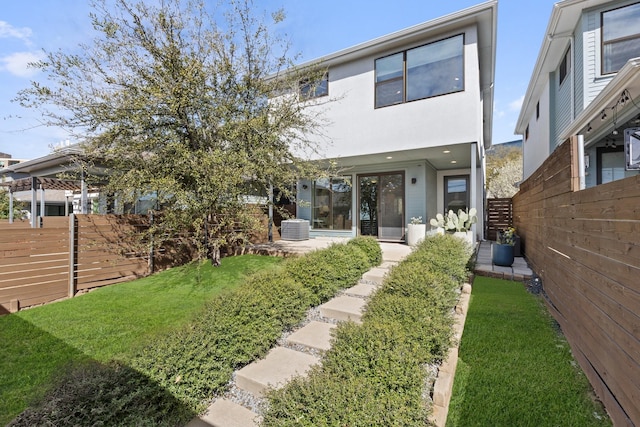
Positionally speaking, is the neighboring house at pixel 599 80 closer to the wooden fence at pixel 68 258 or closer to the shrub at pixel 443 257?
the shrub at pixel 443 257

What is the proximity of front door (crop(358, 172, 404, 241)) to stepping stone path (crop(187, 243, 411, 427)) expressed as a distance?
6308 mm

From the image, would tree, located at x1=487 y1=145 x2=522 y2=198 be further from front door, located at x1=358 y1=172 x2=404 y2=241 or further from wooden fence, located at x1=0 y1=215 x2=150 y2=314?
wooden fence, located at x1=0 y1=215 x2=150 y2=314

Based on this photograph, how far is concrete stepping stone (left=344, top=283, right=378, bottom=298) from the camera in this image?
4585mm

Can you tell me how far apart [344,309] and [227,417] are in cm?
199

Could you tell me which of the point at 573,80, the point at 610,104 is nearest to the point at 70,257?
the point at 610,104

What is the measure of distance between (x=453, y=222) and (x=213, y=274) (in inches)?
239

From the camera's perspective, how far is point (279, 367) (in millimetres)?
2832

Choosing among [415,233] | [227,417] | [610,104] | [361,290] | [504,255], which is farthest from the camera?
[415,233]

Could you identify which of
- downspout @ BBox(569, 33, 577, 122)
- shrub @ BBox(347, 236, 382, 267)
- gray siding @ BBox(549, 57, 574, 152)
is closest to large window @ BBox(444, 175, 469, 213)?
gray siding @ BBox(549, 57, 574, 152)

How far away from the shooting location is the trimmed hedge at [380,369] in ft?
5.79

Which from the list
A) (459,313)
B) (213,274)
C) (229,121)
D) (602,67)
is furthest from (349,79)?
(459,313)

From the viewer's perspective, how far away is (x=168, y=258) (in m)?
7.09

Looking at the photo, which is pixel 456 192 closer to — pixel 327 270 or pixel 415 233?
pixel 415 233

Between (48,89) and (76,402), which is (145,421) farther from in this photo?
(48,89)
